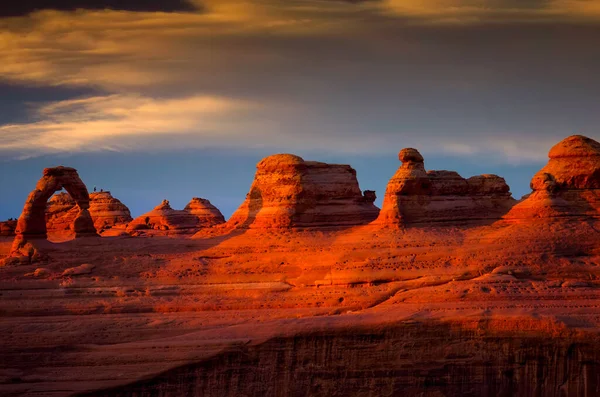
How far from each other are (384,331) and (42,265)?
1738cm

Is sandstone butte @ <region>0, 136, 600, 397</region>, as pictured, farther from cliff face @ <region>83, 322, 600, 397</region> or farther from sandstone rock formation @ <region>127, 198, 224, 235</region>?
sandstone rock formation @ <region>127, 198, 224, 235</region>

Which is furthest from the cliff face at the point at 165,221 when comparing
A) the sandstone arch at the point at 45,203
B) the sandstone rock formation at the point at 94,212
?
the sandstone arch at the point at 45,203

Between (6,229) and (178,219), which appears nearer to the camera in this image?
(6,229)

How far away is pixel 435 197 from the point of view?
3419cm

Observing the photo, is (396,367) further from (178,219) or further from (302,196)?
(178,219)

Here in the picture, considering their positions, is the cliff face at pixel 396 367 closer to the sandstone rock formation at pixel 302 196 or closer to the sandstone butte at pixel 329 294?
the sandstone butte at pixel 329 294

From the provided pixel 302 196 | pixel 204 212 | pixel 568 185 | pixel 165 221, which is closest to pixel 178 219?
pixel 165 221

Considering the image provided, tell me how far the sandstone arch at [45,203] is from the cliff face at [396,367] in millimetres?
15415

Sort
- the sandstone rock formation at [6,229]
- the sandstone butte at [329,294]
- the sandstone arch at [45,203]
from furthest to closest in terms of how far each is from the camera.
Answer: the sandstone rock formation at [6,229], the sandstone arch at [45,203], the sandstone butte at [329,294]

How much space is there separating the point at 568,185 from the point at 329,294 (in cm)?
1121

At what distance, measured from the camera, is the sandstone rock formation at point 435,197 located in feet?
110

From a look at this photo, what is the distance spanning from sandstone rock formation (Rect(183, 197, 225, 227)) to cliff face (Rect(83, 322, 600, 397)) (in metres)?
32.1

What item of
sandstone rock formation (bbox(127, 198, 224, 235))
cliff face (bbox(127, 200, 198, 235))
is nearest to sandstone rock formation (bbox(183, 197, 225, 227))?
sandstone rock formation (bbox(127, 198, 224, 235))

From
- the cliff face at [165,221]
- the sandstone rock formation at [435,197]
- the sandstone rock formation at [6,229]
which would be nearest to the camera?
the sandstone rock formation at [435,197]
